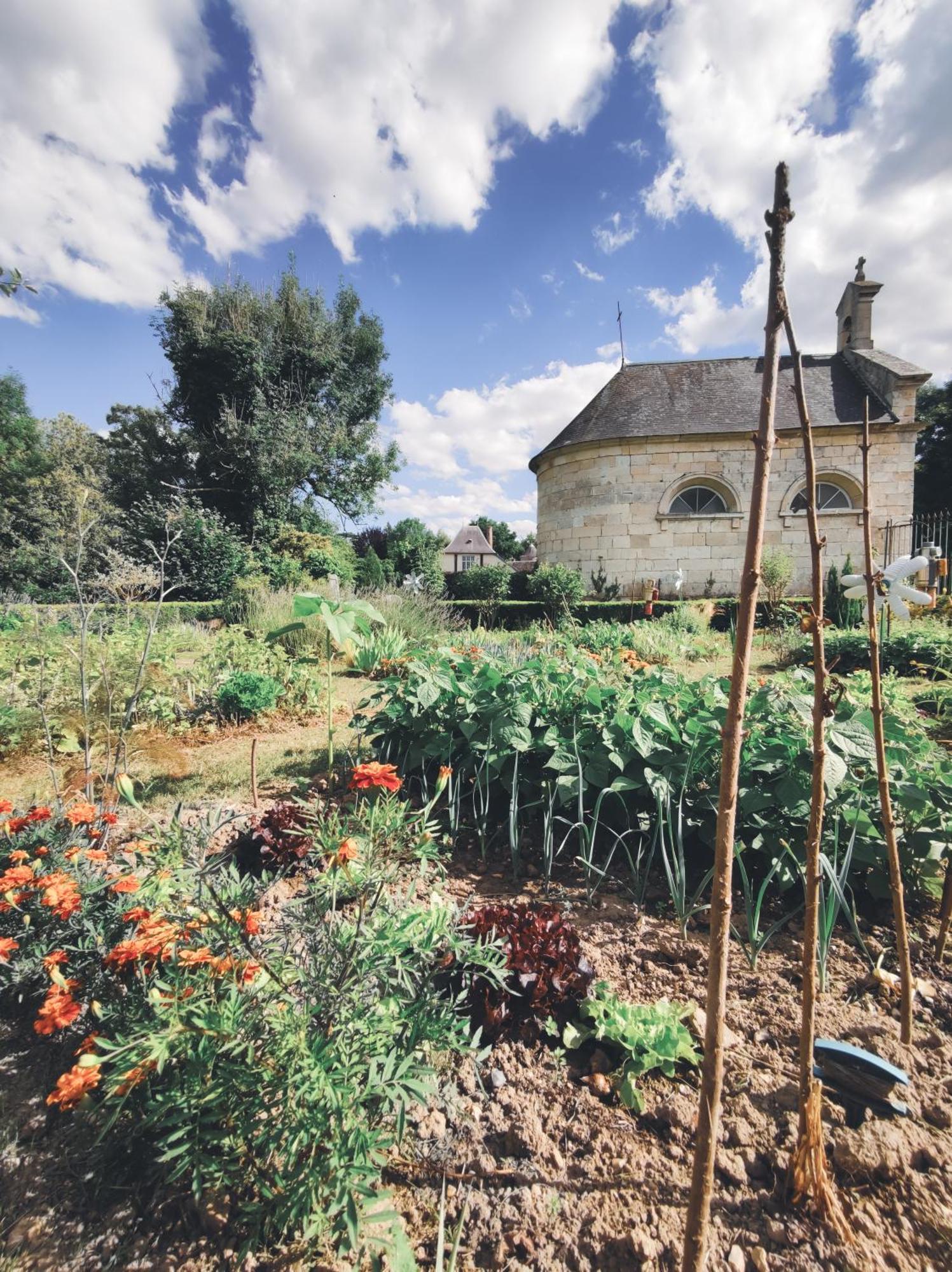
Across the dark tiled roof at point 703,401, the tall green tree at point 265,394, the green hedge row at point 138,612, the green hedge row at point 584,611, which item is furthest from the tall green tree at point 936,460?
the green hedge row at point 138,612

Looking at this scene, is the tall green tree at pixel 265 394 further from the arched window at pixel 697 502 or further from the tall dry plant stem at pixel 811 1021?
the tall dry plant stem at pixel 811 1021

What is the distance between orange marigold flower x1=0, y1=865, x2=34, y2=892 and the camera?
4.45 feet

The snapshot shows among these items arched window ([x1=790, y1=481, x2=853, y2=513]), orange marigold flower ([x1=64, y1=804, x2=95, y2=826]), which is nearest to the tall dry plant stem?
orange marigold flower ([x1=64, y1=804, x2=95, y2=826])

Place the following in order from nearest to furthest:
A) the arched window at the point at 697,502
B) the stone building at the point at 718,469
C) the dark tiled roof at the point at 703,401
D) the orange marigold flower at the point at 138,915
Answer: the orange marigold flower at the point at 138,915 < the stone building at the point at 718,469 < the dark tiled roof at the point at 703,401 < the arched window at the point at 697,502

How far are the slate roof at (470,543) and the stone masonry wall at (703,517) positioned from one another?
86.8 ft

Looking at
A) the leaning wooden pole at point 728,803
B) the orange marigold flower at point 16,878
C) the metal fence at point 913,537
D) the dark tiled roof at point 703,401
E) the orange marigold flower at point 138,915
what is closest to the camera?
the leaning wooden pole at point 728,803

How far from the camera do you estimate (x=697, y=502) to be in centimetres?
1387

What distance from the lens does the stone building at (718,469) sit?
42.2 feet

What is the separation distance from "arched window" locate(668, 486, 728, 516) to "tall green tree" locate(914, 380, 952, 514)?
51.1ft

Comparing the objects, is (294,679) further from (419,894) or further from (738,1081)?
(738,1081)

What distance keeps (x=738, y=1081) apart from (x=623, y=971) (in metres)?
0.41

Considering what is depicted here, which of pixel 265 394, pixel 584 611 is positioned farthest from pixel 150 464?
pixel 584 611

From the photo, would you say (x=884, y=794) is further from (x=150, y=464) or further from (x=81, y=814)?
(x=150, y=464)

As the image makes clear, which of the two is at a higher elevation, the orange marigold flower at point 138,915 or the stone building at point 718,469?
the stone building at point 718,469
